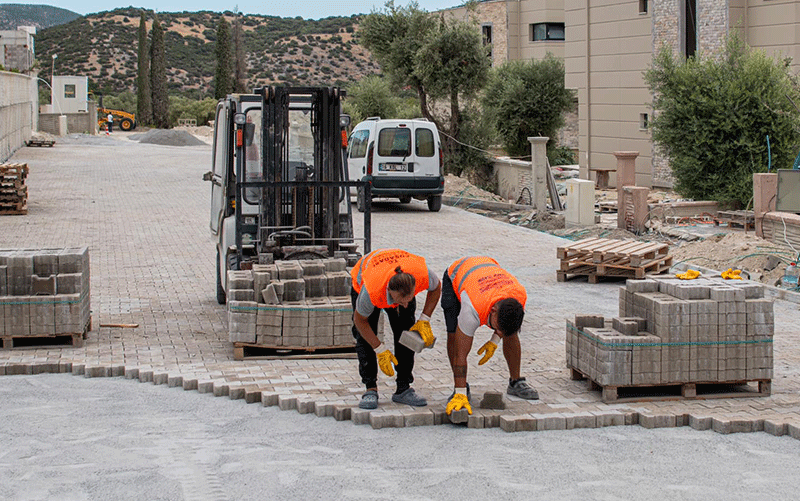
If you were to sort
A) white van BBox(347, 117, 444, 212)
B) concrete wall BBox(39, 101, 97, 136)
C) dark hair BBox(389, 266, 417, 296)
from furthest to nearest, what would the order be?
1. concrete wall BBox(39, 101, 97, 136)
2. white van BBox(347, 117, 444, 212)
3. dark hair BBox(389, 266, 417, 296)

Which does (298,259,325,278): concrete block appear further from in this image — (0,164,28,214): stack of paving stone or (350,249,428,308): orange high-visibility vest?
(0,164,28,214): stack of paving stone

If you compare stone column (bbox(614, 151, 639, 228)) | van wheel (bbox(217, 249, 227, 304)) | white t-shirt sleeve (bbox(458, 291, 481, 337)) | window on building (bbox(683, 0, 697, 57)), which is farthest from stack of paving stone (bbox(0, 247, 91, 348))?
window on building (bbox(683, 0, 697, 57))

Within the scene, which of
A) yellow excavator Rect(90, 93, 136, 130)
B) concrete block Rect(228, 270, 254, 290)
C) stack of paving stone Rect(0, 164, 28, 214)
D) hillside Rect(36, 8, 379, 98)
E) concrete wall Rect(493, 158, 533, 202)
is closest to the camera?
concrete block Rect(228, 270, 254, 290)

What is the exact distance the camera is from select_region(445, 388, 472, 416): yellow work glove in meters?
7.58

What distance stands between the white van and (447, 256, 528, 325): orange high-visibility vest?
50.7 ft

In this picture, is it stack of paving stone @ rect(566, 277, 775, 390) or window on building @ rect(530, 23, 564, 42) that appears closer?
stack of paving stone @ rect(566, 277, 775, 390)

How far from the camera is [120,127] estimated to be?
246ft

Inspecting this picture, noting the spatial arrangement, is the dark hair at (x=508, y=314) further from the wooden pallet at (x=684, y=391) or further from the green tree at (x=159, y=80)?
the green tree at (x=159, y=80)

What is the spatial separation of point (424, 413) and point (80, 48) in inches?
4395

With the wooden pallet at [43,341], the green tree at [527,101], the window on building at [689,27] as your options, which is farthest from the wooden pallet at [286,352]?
the green tree at [527,101]

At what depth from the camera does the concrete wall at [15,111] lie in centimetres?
3922

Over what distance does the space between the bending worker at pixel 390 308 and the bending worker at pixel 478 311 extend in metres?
0.20

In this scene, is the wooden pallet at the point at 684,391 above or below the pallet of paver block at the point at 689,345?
below

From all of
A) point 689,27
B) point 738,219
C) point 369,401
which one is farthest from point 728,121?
point 369,401
